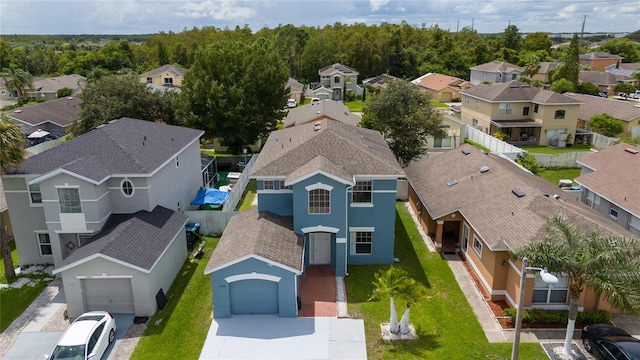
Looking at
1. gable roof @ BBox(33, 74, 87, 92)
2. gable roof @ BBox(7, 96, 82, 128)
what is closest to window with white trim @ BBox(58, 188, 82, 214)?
gable roof @ BBox(7, 96, 82, 128)

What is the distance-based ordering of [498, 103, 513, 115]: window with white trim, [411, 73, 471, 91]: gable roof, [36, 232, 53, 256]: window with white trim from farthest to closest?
[411, 73, 471, 91]: gable roof
[498, 103, 513, 115]: window with white trim
[36, 232, 53, 256]: window with white trim

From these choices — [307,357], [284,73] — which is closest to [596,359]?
[307,357]

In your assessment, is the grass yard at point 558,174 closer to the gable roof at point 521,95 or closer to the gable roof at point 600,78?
the gable roof at point 521,95

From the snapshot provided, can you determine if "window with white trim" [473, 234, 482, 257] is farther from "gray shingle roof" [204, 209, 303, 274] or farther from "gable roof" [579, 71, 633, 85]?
"gable roof" [579, 71, 633, 85]

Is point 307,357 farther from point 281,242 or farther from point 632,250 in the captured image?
point 632,250

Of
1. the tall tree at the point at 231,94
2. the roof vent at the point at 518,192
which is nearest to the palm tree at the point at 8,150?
the tall tree at the point at 231,94

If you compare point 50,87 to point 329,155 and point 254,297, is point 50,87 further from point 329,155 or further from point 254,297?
point 254,297

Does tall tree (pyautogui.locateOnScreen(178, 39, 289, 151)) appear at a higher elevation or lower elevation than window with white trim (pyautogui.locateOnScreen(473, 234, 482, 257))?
higher
